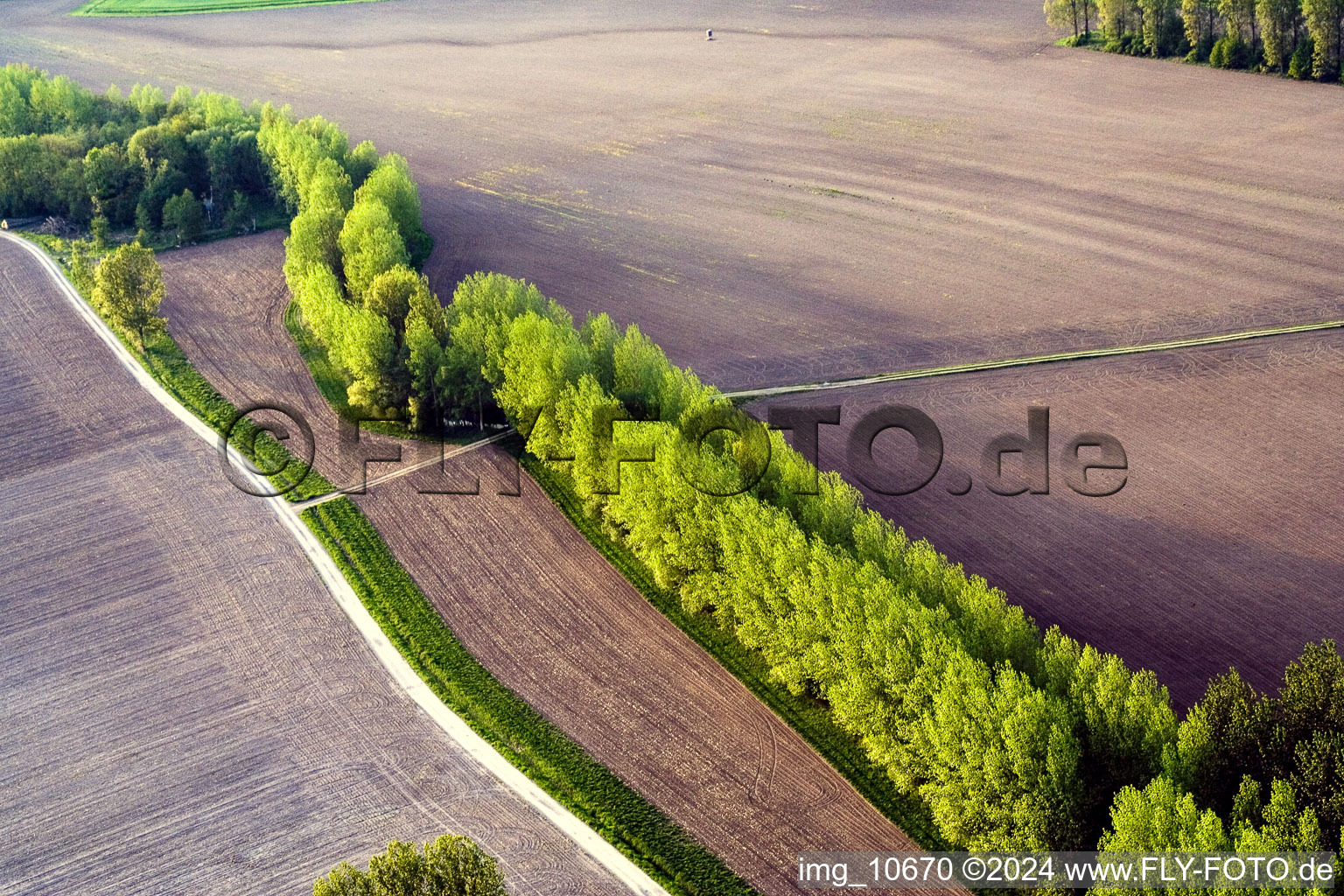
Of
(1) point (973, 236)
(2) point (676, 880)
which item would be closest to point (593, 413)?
(2) point (676, 880)

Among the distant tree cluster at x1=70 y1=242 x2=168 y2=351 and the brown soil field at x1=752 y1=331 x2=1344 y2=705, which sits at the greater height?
the distant tree cluster at x1=70 y1=242 x2=168 y2=351

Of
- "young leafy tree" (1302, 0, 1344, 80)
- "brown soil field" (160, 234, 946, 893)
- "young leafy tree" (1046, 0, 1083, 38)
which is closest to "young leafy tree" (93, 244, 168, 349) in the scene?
"brown soil field" (160, 234, 946, 893)

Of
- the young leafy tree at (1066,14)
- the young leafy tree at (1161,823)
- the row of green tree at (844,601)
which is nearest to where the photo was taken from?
the young leafy tree at (1161,823)

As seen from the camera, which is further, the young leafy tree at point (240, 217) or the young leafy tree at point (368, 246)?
the young leafy tree at point (240, 217)

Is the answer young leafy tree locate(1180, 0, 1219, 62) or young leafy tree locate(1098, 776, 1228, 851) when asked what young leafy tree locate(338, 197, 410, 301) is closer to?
young leafy tree locate(1098, 776, 1228, 851)

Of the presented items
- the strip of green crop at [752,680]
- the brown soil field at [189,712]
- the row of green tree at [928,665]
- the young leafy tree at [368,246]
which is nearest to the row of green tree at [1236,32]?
the young leafy tree at [368,246]

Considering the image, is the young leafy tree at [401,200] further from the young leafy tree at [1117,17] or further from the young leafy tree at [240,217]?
the young leafy tree at [1117,17]
